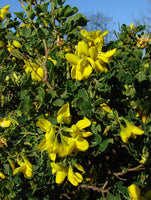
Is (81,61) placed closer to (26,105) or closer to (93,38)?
(93,38)

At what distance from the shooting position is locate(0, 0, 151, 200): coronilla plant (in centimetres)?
75

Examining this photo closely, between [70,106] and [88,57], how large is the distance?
0.74ft

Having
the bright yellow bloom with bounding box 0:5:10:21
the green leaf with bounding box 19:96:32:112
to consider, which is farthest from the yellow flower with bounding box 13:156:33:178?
the bright yellow bloom with bounding box 0:5:10:21

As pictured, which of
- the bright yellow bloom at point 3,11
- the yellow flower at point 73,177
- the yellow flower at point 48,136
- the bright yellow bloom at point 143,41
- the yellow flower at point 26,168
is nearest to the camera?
the yellow flower at point 48,136

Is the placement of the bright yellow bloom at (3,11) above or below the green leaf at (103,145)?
above

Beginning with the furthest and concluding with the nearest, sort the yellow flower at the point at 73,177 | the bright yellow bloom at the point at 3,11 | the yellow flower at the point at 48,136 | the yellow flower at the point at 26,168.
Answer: the bright yellow bloom at the point at 3,11, the yellow flower at the point at 26,168, the yellow flower at the point at 73,177, the yellow flower at the point at 48,136

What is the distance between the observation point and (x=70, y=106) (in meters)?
0.85

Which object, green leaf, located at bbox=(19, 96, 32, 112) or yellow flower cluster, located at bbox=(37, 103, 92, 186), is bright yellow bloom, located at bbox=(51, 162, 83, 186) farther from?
green leaf, located at bbox=(19, 96, 32, 112)

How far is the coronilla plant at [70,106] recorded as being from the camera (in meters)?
0.75

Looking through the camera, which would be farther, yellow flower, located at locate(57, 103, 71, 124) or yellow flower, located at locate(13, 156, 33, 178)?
yellow flower, located at locate(13, 156, 33, 178)

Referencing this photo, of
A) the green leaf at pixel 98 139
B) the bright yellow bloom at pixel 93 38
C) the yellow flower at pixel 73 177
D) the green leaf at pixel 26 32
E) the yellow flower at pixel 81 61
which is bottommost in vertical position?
the yellow flower at pixel 73 177

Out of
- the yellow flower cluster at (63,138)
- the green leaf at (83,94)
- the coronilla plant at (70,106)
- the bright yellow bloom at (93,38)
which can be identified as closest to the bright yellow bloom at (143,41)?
the coronilla plant at (70,106)

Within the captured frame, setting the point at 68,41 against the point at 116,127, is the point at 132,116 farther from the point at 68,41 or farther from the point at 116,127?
the point at 68,41

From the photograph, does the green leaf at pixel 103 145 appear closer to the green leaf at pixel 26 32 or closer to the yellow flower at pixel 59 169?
the yellow flower at pixel 59 169
